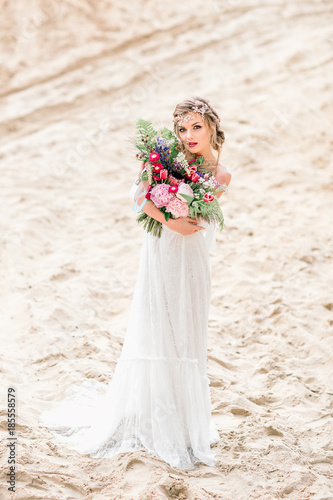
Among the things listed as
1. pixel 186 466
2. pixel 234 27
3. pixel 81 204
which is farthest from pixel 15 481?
pixel 234 27

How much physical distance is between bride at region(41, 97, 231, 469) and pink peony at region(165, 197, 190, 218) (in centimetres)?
10

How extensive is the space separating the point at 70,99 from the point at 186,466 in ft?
26.6

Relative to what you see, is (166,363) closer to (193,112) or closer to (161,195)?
(161,195)

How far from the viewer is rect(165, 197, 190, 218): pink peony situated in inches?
132

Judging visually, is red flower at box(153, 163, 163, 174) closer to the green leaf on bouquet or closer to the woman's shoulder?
the green leaf on bouquet

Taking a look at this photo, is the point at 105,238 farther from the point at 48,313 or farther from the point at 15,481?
the point at 15,481

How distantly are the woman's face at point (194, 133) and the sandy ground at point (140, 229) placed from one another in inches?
12.9

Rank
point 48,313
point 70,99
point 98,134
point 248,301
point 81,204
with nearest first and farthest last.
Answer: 1. point 48,313
2. point 248,301
3. point 81,204
4. point 98,134
5. point 70,99

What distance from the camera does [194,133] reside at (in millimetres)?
3527

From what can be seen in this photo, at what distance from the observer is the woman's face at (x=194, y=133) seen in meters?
3.52

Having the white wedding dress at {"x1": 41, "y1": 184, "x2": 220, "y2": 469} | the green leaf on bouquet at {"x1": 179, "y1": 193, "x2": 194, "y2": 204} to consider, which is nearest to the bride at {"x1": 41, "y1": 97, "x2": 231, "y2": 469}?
the white wedding dress at {"x1": 41, "y1": 184, "x2": 220, "y2": 469}

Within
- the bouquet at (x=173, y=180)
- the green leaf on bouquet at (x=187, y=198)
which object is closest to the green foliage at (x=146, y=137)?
the bouquet at (x=173, y=180)

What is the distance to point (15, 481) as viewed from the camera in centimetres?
313

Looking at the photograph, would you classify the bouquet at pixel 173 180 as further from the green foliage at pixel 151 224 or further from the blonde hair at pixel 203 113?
the blonde hair at pixel 203 113
